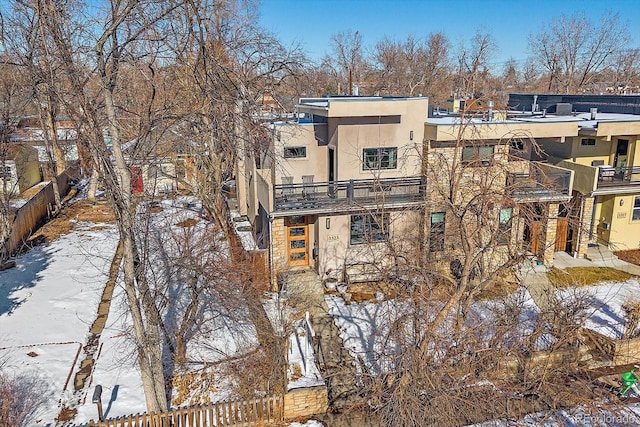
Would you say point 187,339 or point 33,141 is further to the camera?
point 33,141

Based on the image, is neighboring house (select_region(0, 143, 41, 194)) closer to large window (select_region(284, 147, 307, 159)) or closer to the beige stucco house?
large window (select_region(284, 147, 307, 159))

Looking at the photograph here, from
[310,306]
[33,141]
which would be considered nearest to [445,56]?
[33,141]

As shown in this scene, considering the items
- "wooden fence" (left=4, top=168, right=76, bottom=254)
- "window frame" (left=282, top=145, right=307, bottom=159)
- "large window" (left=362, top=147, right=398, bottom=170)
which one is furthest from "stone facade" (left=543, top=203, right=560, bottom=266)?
"wooden fence" (left=4, top=168, right=76, bottom=254)

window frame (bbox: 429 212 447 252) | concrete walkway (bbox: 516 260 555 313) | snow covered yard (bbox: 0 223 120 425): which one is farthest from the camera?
window frame (bbox: 429 212 447 252)

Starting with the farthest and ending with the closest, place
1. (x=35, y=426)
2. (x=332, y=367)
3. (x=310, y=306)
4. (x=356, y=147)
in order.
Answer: (x=356, y=147), (x=310, y=306), (x=332, y=367), (x=35, y=426)

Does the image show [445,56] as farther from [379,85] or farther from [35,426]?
[35,426]

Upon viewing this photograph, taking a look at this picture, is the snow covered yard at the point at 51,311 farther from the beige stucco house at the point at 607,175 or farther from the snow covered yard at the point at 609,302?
the beige stucco house at the point at 607,175

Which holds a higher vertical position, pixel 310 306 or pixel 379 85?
pixel 379 85
